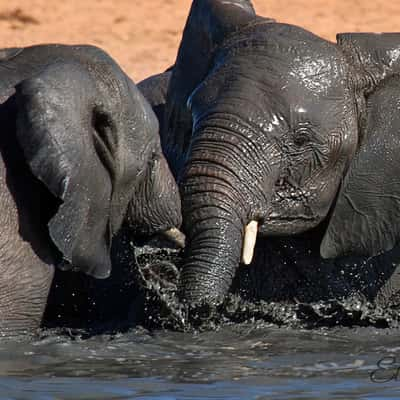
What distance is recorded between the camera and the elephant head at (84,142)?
6730 mm

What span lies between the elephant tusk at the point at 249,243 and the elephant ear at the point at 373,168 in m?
0.54

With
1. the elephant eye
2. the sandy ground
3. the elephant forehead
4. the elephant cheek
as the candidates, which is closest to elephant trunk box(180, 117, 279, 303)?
the elephant eye

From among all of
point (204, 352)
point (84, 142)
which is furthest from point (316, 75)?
point (84, 142)

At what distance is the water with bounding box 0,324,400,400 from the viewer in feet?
22.3

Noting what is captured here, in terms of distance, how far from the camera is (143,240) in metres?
7.84

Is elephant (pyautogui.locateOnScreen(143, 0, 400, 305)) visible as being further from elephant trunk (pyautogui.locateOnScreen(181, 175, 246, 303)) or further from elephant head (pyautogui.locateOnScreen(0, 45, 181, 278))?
elephant head (pyautogui.locateOnScreen(0, 45, 181, 278))

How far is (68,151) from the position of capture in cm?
680

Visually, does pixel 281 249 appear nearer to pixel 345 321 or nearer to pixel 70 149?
pixel 345 321

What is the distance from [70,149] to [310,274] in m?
2.32

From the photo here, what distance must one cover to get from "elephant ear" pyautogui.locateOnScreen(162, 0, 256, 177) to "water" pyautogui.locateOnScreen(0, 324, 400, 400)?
1.04m

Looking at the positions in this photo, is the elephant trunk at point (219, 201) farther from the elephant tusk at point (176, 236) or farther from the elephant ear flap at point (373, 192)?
the elephant ear flap at point (373, 192)

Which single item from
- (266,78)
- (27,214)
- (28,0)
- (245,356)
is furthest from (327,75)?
(28,0)

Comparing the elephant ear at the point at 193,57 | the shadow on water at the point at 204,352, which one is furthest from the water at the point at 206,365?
the elephant ear at the point at 193,57

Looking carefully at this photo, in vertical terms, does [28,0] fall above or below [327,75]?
above
